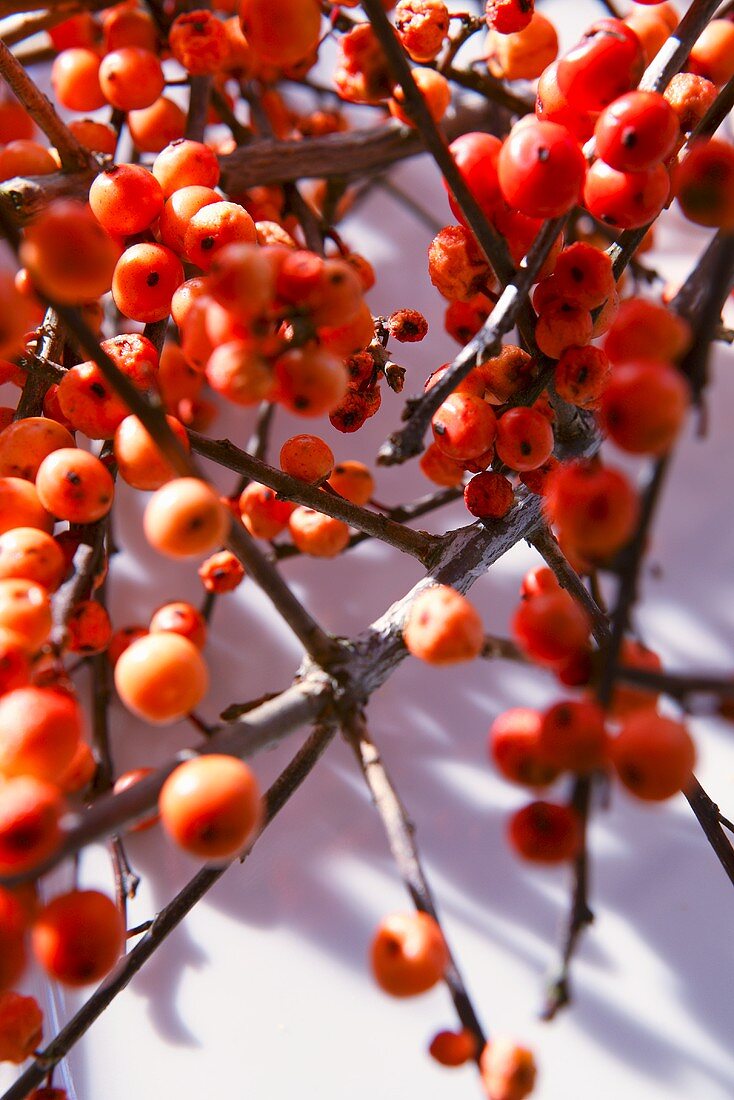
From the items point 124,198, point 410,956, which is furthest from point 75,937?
point 124,198

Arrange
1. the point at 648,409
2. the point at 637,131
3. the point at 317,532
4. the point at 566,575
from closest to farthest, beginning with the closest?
1. the point at 648,409
2. the point at 637,131
3. the point at 566,575
4. the point at 317,532

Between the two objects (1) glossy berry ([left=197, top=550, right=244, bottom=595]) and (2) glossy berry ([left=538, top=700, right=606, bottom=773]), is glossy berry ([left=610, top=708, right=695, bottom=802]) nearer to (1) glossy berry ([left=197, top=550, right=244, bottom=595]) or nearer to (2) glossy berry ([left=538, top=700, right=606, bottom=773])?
(2) glossy berry ([left=538, top=700, right=606, bottom=773])

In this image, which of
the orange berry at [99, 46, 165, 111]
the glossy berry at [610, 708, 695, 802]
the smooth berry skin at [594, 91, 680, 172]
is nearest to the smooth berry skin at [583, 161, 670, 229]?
the smooth berry skin at [594, 91, 680, 172]

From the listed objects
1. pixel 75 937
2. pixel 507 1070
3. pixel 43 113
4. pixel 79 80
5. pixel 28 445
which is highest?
pixel 79 80

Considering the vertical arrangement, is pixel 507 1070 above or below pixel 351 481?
below

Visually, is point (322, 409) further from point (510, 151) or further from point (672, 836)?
point (672, 836)

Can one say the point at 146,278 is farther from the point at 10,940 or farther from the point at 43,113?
the point at 10,940

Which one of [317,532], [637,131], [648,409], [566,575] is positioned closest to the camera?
[648,409]
